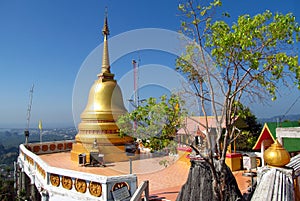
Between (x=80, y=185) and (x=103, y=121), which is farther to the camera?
(x=103, y=121)

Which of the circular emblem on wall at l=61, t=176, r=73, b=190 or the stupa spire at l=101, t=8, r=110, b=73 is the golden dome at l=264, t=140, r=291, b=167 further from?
the stupa spire at l=101, t=8, r=110, b=73

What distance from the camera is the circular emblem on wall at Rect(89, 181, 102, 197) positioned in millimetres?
7509

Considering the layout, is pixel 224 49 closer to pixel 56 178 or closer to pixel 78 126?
pixel 56 178

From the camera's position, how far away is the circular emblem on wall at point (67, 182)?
27.1 ft

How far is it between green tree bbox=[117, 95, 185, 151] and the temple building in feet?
8.72

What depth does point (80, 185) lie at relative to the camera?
8.00 metres

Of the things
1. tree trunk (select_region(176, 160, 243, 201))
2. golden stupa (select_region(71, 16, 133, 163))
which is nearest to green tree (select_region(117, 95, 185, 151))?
tree trunk (select_region(176, 160, 243, 201))

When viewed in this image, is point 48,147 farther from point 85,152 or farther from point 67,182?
point 67,182

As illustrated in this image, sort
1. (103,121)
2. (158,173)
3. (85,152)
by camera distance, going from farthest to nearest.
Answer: (103,121)
(85,152)
(158,173)

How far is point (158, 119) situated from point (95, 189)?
277 cm

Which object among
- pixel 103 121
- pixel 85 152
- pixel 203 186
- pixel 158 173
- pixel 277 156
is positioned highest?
pixel 103 121

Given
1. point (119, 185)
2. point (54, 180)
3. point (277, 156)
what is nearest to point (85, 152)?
point (54, 180)

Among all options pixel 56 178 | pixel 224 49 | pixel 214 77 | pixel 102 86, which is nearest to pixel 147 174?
pixel 56 178

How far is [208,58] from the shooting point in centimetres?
748
